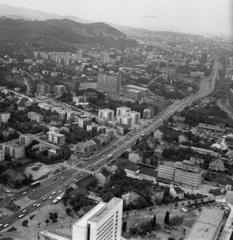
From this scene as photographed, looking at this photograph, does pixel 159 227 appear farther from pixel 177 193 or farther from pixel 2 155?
pixel 2 155

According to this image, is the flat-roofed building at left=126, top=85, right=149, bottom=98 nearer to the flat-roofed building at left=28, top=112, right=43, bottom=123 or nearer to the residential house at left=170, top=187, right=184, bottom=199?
the flat-roofed building at left=28, top=112, right=43, bottom=123

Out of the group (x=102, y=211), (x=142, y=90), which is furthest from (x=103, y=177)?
(x=142, y=90)

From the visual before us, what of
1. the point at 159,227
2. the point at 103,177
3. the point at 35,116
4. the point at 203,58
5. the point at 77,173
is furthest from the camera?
the point at 203,58

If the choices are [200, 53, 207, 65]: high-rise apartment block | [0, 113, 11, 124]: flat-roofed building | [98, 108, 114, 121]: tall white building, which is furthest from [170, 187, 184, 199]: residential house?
[200, 53, 207, 65]: high-rise apartment block

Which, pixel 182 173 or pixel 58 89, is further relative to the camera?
pixel 58 89

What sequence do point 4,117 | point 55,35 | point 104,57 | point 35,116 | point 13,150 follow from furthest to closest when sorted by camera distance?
point 55,35 → point 104,57 → point 35,116 → point 4,117 → point 13,150

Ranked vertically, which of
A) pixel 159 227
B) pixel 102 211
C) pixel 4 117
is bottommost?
pixel 159 227

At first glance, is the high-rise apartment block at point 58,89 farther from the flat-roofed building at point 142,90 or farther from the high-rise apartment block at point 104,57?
the high-rise apartment block at point 104,57
